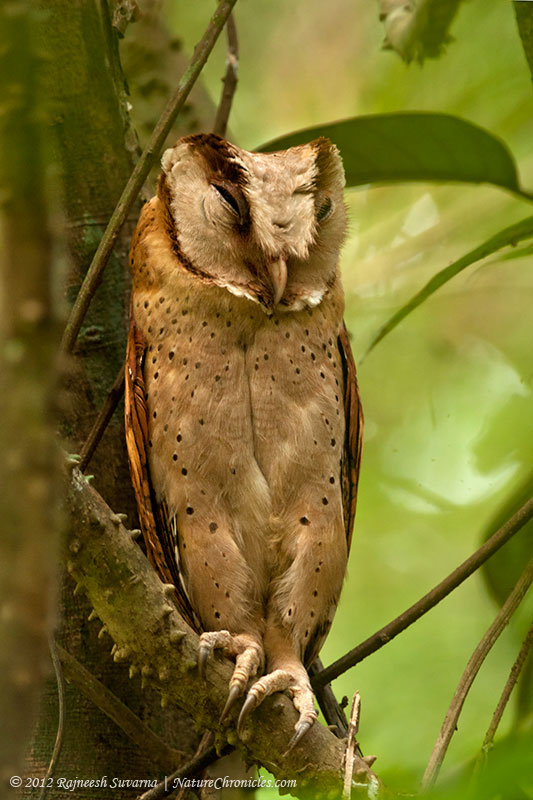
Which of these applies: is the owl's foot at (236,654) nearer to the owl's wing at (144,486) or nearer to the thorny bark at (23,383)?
the owl's wing at (144,486)

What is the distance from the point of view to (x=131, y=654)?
169 cm

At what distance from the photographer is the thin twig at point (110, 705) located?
2090 millimetres

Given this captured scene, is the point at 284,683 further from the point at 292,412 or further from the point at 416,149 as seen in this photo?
the point at 416,149

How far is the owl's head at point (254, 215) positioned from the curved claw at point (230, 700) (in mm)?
890

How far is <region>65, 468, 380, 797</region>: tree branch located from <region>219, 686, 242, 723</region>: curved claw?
0.05 feet

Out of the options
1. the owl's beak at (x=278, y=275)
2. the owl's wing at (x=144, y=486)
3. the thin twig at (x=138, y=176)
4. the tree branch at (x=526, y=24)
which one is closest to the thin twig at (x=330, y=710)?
the owl's wing at (x=144, y=486)

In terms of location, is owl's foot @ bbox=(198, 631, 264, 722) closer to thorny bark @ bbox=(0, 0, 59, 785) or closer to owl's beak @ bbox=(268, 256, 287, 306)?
owl's beak @ bbox=(268, 256, 287, 306)

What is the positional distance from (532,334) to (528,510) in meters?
3.05

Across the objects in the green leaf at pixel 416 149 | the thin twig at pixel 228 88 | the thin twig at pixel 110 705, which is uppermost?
the thin twig at pixel 228 88

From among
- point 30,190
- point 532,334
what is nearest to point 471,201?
point 532,334

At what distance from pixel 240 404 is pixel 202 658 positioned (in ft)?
2.07

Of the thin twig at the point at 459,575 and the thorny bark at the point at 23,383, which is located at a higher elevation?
the thin twig at the point at 459,575

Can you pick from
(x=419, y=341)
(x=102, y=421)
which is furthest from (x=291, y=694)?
(x=419, y=341)

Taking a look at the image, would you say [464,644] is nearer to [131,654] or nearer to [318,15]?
[131,654]
